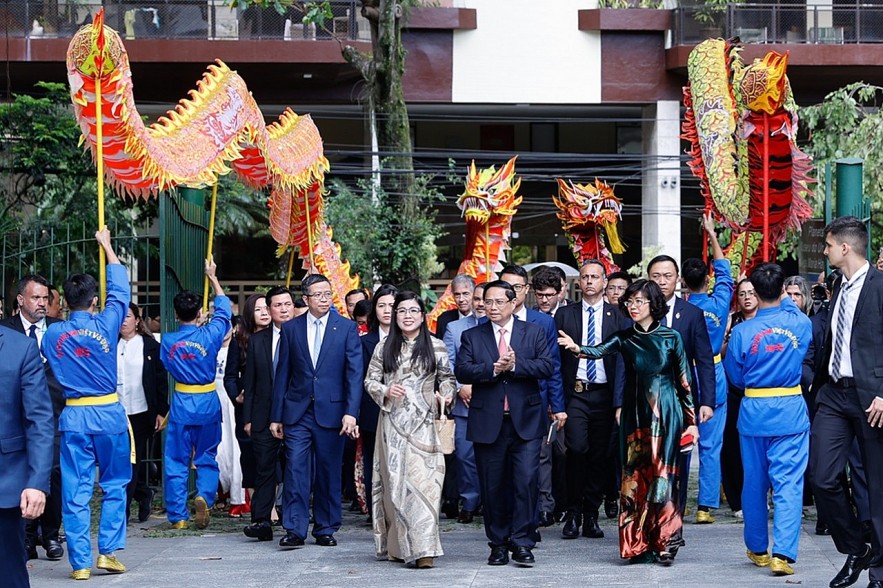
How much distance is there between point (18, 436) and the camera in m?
6.17

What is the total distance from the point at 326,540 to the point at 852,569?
3.79 meters

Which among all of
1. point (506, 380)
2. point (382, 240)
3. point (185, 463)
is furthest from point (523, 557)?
point (382, 240)

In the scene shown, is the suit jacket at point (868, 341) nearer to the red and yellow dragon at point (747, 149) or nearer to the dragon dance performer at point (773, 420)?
the dragon dance performer at point (773, 420)

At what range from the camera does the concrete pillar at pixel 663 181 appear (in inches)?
1013

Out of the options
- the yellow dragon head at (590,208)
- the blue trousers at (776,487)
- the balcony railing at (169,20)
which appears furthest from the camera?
the balcony railing at (169,20)

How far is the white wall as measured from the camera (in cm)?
2592

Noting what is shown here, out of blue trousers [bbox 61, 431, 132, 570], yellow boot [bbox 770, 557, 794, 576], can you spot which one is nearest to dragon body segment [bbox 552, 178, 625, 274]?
yellow boot [bbox 770, 557, 794, 576]

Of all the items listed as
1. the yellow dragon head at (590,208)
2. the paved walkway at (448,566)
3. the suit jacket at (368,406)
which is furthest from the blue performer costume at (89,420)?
the yellow dragon head at (590,208)

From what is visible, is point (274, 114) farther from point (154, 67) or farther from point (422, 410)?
point (422, 410)

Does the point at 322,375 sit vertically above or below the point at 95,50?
below

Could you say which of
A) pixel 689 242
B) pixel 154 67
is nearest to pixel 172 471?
pixel 154 67

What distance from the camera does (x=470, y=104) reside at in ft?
86.3

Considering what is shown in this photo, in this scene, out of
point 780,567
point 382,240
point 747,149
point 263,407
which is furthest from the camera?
point 382,240

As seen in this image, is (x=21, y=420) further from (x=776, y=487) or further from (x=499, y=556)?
(x=776, y=487)
